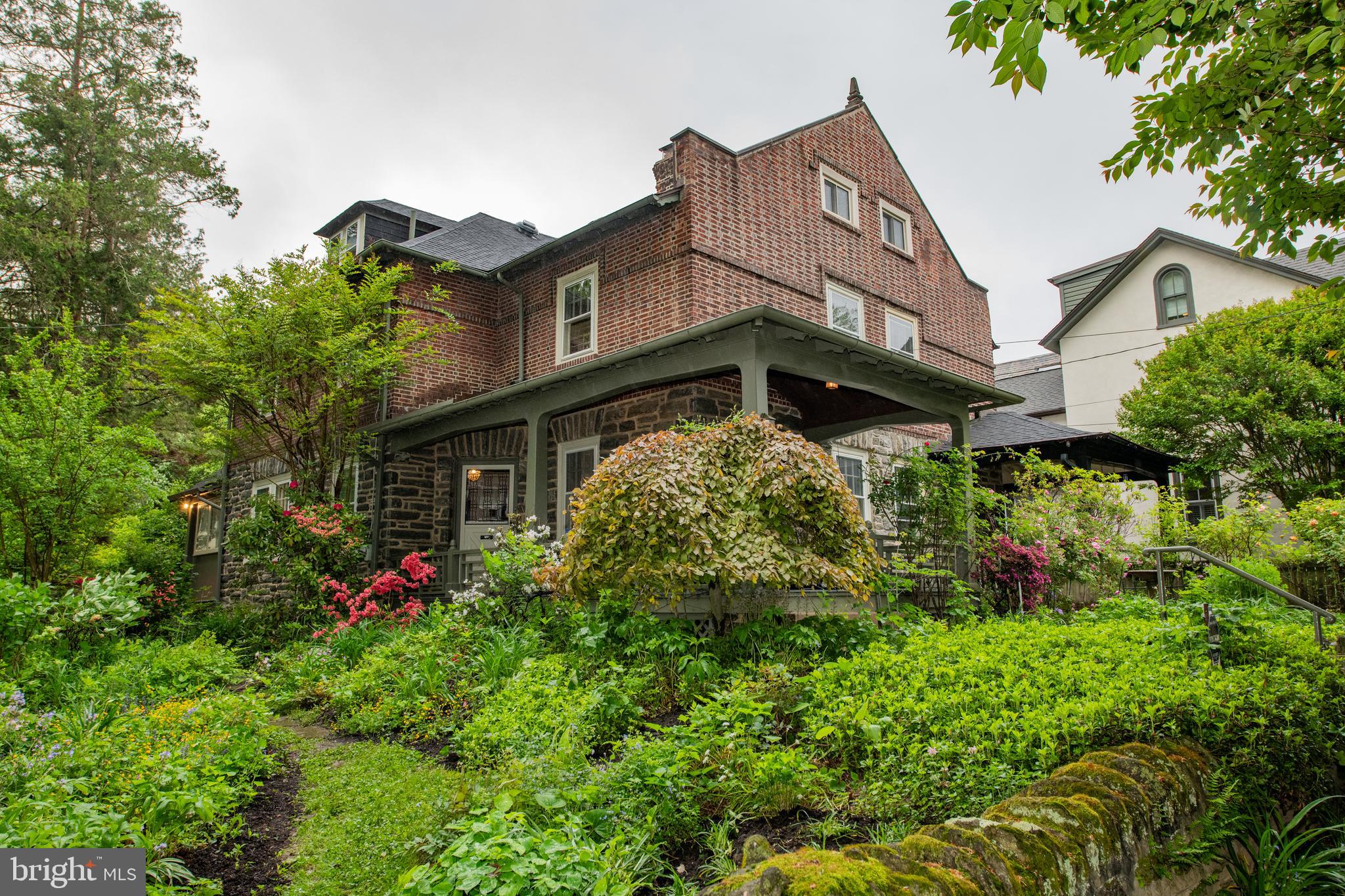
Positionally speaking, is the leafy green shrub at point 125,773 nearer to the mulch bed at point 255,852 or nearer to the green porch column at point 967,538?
the mulch bed at point 255,852

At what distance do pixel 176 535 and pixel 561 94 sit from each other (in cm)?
1115

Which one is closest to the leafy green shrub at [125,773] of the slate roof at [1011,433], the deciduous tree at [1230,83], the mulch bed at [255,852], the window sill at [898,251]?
the mulch bed at [255,852]

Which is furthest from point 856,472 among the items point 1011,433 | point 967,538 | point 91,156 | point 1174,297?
point 91,156

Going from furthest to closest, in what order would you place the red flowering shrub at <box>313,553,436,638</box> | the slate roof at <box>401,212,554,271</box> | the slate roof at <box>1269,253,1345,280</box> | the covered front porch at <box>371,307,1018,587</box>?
the slate roof at <box>1269,253,1345,280</box> < the slate roof at <box>401,212,554,271</box> < the red flowering shrub at <box>313,553,436,638</box> < the covered front porch at <box>371,307,1018,587</box>

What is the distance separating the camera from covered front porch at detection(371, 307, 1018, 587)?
7.92 m

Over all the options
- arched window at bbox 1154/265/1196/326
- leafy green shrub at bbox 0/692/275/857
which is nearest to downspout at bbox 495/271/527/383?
leafy green shrub at bbox 0/692/275/857

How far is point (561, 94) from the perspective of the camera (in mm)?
13516

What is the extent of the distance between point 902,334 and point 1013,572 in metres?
6.19

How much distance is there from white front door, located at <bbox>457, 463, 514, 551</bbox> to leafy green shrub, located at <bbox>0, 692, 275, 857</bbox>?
7656 millimetres

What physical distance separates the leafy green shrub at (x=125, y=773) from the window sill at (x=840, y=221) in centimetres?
1112

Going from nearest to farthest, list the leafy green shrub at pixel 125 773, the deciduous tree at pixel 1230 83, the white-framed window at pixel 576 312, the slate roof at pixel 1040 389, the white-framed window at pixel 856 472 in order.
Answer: the leafy green shrub at pixel 125 773 < the deciduous tree at pixel 1230 83 < the white-framed window at pixel 576 312 < the white-framed window at pixel 856 472 < the slate roof at pixel 1040 389

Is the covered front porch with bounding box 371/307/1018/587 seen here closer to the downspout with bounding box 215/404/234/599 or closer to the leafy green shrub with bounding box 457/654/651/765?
the leafy green shrub with bounding box 457/654/651/765

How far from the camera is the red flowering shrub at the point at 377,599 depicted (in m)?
9.14

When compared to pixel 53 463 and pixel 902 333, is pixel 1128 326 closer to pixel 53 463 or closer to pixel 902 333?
pixel 902 333
